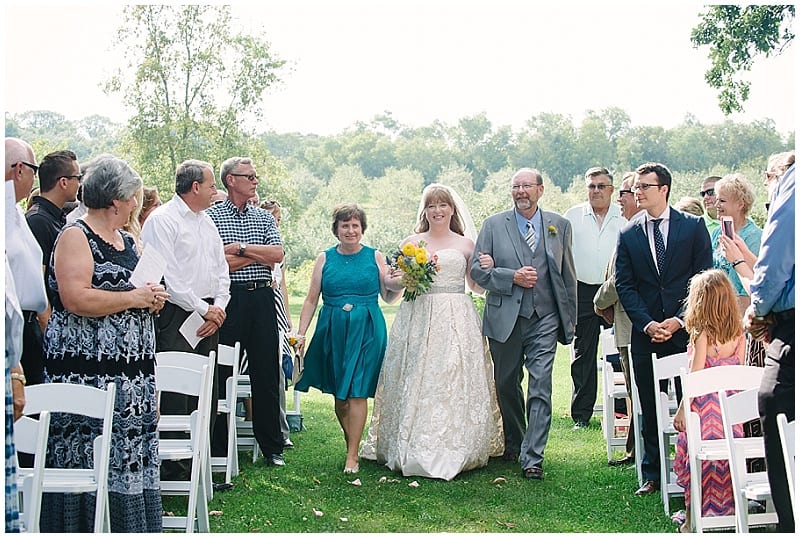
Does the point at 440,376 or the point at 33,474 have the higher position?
the point at 440,376

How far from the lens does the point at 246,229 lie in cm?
700

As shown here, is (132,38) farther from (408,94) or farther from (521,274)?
(521,274)

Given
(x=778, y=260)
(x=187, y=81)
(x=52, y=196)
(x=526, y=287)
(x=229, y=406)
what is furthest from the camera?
(x=187, y=81)

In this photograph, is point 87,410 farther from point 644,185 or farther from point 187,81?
point 187,81

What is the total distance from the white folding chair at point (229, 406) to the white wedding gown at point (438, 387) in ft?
3.74

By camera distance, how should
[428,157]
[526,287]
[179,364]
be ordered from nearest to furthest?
1. [179,364]
2. [526,287]
3. [428,157]

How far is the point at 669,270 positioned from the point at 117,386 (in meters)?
3.57

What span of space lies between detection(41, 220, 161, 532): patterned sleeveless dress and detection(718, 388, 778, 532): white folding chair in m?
2.79

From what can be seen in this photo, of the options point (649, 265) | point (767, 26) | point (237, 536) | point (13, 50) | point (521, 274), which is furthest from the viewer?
point (13, 50)

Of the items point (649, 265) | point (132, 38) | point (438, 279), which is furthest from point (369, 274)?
point (132, 38)

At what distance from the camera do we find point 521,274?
21.9 ft

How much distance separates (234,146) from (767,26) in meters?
19.2

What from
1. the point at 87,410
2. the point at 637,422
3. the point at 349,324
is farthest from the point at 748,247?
the point at 87,410

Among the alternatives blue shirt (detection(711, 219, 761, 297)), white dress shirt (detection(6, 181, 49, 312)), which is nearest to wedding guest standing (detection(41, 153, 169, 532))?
white dress shirt (detection(6, 181, 49, 312))
